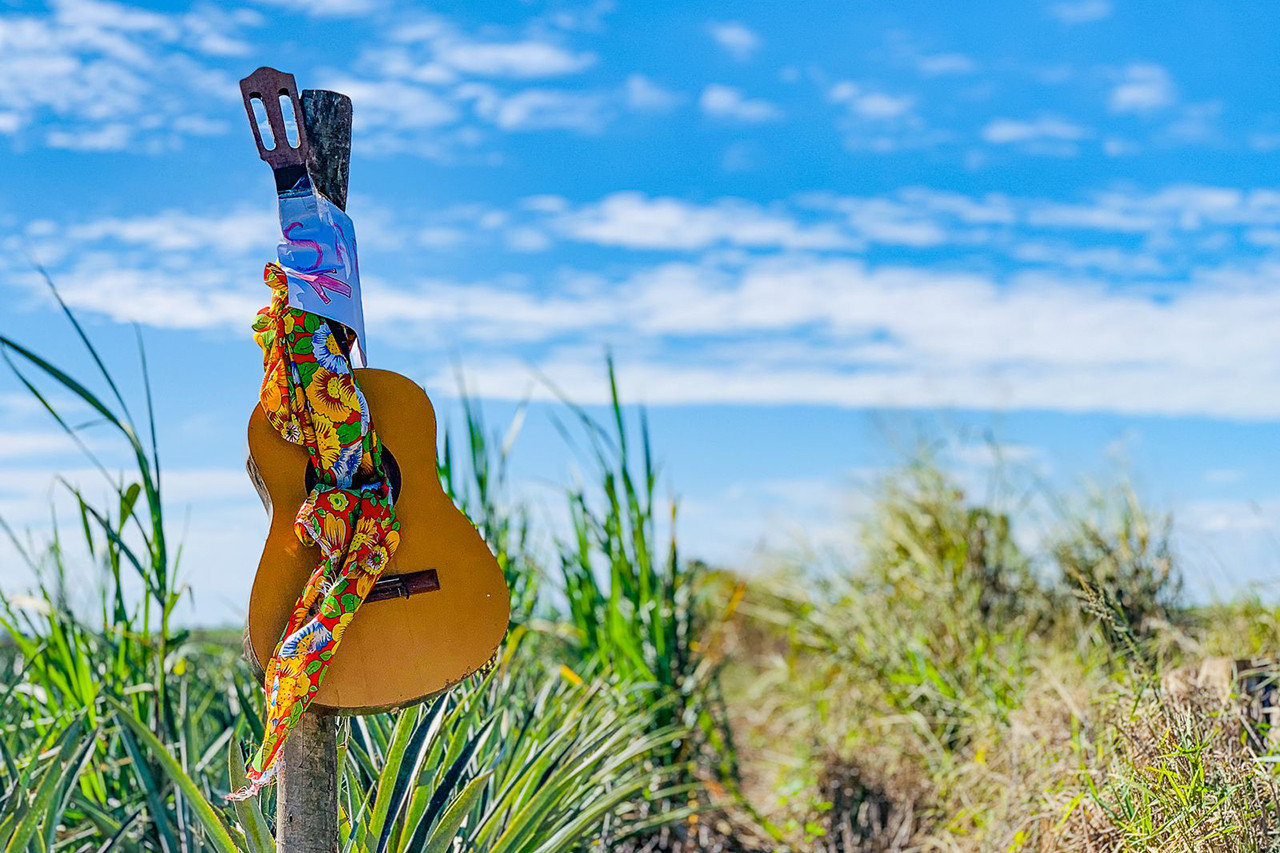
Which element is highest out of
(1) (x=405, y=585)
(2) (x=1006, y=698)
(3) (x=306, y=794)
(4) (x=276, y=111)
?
(4) (x=276, y=111)

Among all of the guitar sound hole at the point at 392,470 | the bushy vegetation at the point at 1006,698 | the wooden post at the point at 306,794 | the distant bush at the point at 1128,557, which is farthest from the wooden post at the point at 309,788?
the distant bush at the point at 1128,557

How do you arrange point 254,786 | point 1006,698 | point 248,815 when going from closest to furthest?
point 254,786, point 248,815, point 1006,698

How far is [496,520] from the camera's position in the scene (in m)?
4.05

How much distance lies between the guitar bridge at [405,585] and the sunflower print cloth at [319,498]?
5 centimetres

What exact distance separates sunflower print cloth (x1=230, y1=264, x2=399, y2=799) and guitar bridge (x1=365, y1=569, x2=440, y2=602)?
47 millimetres

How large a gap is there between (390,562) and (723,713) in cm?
218

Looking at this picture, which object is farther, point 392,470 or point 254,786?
point 392,470

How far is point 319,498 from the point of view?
1870 mm

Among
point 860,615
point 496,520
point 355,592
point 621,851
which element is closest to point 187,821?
point 355,592

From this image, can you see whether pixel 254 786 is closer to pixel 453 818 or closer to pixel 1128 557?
pixel 453 818

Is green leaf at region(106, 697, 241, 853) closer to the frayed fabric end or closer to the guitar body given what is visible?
the frayed fabric end

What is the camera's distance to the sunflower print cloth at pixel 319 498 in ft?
5.88

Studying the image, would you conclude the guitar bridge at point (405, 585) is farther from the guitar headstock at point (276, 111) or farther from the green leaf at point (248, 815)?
the guitar headstock at point (276, 111)

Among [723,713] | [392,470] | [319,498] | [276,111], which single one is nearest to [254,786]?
[319,498]
